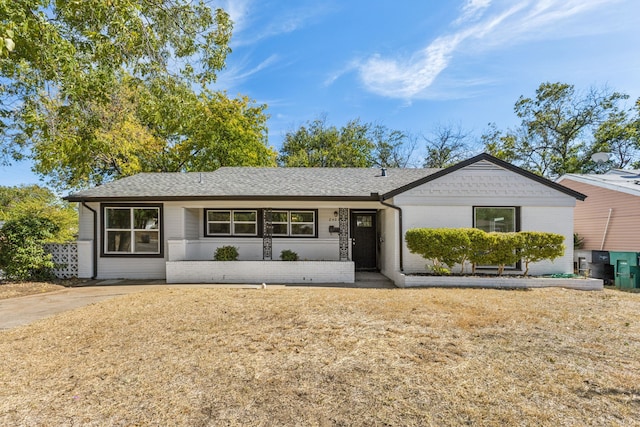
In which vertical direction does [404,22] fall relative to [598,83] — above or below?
below

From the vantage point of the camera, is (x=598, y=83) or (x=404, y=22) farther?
(x=598, y=83)

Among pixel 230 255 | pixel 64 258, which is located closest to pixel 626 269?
pixel 230 255

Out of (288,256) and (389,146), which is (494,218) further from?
(389,146)

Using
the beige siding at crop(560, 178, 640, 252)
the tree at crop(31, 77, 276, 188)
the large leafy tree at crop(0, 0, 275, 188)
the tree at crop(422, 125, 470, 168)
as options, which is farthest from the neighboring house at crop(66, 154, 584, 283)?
the tree at crop(422, 125, 470, 168)

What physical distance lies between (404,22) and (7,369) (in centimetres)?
1384

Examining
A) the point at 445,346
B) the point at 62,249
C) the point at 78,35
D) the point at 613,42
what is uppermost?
the point at 613,42

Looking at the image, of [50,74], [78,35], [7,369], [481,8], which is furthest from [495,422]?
[481,8]

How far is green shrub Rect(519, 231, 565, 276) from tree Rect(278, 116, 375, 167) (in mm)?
20362

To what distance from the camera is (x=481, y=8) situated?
32.5 feet

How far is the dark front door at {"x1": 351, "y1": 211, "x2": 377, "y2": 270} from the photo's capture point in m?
12.2

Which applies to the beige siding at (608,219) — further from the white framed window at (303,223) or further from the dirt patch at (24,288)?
the dirt patch at (24,288)

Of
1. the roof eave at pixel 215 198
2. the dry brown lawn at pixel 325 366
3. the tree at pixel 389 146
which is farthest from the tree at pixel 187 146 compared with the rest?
the dry brown lawn at pixel 325 366

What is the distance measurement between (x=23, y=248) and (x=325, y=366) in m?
10.6

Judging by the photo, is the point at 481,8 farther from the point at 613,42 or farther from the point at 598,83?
the point at 598,83
